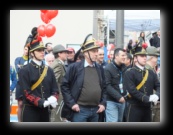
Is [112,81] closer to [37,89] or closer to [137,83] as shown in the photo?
[137,83]

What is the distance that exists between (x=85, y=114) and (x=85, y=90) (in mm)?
319

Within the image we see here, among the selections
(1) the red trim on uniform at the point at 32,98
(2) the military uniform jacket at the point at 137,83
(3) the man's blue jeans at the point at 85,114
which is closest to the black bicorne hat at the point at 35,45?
(1) the red trim on uniform at the point at 32,98

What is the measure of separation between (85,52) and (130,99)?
3.52ft

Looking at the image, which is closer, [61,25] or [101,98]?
[101,98]

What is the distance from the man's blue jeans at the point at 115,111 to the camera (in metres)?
7.34

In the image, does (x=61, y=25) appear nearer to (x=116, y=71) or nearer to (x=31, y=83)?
(x=116, y=71)

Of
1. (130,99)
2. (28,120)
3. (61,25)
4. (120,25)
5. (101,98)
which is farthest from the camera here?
(61,25)

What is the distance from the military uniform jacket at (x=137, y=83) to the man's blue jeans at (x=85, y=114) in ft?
2.42

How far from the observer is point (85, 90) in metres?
5.88

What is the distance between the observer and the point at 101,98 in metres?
6.05

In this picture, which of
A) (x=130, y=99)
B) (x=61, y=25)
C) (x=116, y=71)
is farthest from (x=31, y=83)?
(x=61, y=25)

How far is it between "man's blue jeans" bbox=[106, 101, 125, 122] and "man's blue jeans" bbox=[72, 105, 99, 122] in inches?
55.8
